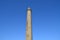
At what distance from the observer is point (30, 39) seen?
79.5ft

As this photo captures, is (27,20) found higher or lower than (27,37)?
higher

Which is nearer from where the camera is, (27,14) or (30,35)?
(30,35)

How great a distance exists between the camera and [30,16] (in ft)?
86.0

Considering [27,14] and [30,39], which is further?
[27,14]

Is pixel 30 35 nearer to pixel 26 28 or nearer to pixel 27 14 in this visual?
pixel 26 28

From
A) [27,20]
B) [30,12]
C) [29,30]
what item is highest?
[30,12]

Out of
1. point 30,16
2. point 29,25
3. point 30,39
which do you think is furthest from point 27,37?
point 30,16

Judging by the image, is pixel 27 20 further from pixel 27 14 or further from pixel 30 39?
pixel 30 39

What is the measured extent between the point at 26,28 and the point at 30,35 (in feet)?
5.55

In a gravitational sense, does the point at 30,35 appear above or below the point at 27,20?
below

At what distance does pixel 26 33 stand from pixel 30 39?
4.94ft

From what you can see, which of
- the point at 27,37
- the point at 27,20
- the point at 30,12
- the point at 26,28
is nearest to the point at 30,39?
the point at 27,37

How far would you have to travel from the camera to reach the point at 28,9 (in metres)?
27.0

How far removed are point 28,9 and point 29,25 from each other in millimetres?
3955
